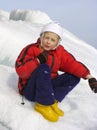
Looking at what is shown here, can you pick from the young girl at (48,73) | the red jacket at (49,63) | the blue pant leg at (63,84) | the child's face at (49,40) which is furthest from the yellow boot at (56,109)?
the child's face at (49,40)

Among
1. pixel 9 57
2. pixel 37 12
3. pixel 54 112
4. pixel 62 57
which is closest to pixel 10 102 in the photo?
pixel 54 112

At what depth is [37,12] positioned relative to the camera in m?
15.4

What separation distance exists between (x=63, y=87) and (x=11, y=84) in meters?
0.58

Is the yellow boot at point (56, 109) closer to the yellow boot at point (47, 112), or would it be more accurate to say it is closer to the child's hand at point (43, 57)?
the yellow boot at point (47, 112)

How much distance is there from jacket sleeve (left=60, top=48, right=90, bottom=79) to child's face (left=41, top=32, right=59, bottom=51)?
152 mm

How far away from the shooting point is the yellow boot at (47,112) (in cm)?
298

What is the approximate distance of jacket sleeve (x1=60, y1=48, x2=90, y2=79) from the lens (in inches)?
125

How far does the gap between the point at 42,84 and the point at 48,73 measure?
0.31ft

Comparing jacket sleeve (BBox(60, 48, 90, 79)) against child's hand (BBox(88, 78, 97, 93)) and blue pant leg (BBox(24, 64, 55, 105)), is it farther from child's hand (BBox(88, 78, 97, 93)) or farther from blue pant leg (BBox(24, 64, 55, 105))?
blue pant leg (BBox(24, 64, 55, 105))

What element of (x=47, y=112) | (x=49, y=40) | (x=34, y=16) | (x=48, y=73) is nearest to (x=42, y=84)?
(x=48, y=73)

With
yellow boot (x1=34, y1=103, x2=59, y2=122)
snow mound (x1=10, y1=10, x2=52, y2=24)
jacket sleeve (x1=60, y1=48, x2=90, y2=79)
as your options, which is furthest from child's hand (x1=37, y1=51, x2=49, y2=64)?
snow mound (x1=10, y1=10, x2=52, y2=24)

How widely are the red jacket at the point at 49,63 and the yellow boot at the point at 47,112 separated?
0.25m

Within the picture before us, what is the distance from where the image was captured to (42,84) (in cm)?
295

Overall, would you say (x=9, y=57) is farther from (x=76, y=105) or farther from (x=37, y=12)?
(x=37, y=12)
